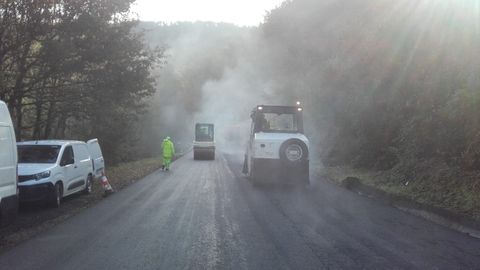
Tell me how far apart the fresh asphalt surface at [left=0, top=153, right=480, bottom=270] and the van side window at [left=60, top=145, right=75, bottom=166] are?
5.10 ft

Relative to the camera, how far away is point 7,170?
822 cm

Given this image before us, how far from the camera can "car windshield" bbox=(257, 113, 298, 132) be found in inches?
735

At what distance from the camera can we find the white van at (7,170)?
8.05 m

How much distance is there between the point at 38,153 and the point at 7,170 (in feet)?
18.5

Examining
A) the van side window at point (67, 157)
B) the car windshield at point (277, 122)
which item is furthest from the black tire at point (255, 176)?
the van side window at point (67, 157)

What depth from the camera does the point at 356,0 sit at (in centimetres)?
3175

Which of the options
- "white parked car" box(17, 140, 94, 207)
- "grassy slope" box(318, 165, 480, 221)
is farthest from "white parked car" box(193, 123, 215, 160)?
"white parked car" box(17, 140, 94, 207)

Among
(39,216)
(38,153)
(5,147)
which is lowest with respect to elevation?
(39,216)

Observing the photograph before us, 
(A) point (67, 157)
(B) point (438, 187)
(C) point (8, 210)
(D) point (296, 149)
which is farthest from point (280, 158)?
(C) point (8, 210)

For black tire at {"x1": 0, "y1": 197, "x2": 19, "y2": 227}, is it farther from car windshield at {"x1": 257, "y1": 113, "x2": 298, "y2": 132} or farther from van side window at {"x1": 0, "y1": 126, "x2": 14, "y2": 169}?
car windshield at {"x1": 257, "y1": 113, "x2": 298, "y2": 132}

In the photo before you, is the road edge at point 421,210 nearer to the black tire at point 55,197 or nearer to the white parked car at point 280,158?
the white parked car at point 280,158

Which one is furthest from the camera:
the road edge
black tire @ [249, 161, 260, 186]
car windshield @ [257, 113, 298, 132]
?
car windshield @ [257, 113, 298, 132]

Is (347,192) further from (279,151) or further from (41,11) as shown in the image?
(41,11)

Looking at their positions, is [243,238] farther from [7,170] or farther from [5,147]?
[5,147]
